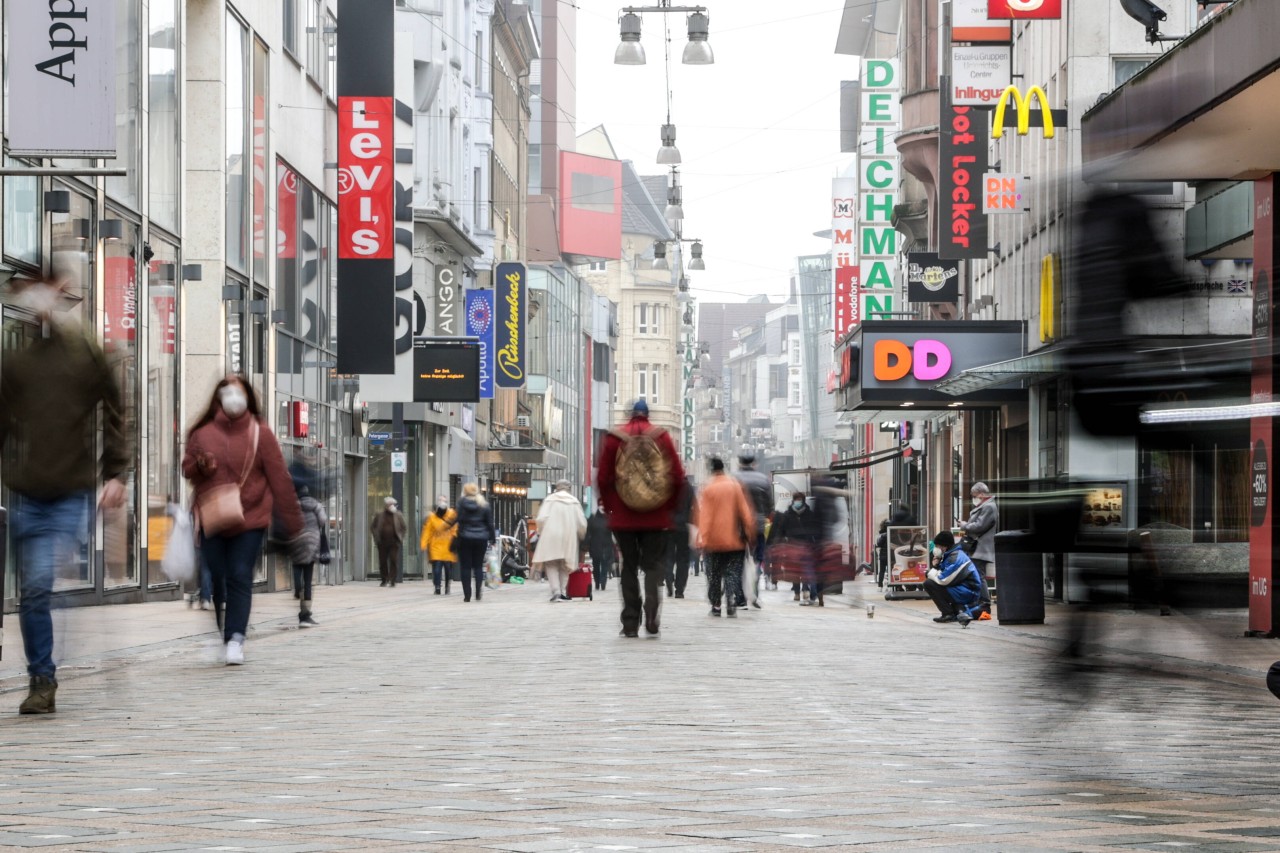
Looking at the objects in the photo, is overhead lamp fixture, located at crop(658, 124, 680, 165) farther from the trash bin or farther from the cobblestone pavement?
the cobblestone pavement

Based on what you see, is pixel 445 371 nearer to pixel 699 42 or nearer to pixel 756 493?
pixel 699 42

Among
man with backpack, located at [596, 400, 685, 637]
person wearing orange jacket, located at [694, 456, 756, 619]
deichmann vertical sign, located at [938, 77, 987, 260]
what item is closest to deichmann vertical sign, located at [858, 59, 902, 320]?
deichmann vertical sign, located at [938, 77, 987, 260]

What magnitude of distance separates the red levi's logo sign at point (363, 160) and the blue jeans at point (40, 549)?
28.2 m

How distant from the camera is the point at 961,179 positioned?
114 feet

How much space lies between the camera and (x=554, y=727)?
848cm

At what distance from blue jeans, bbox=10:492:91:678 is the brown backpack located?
20.4 feet

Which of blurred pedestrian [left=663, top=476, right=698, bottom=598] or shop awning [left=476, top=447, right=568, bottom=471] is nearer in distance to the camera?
blurred pedestrian [left=663, top=476, right=698, bottom=598]

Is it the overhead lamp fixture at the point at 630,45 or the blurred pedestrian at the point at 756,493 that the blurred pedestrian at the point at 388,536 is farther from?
the blurred pedestrian at the point at 756,493

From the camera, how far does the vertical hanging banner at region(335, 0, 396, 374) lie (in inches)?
1453

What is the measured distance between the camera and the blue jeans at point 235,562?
12023 millimetres

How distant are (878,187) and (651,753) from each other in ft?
157

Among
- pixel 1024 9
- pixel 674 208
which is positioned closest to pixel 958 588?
pixel 1024 9

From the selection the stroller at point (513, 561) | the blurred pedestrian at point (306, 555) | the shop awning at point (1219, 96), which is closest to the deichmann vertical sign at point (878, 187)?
the stroller at point (513, 561)

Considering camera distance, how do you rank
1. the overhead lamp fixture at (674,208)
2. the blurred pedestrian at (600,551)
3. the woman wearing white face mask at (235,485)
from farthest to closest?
the overhead lamp fixture at (674,208)
the blurred pedestrian at (600,551)
the woman wearing white face mask at (235,485)
